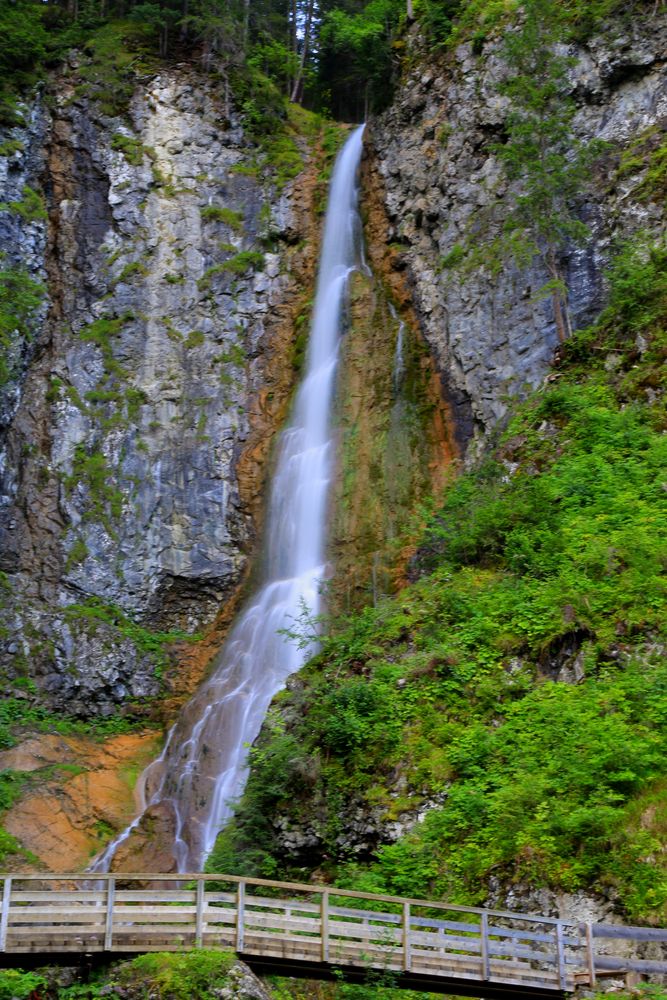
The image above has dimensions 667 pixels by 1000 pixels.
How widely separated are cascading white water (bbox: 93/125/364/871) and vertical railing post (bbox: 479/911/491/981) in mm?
6876

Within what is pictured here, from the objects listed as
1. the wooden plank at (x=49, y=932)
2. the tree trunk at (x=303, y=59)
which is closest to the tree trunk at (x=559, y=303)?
the wooden plank at (x=49, y=932)

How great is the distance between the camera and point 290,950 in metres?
11.2

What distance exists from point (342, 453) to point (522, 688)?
1223 cm

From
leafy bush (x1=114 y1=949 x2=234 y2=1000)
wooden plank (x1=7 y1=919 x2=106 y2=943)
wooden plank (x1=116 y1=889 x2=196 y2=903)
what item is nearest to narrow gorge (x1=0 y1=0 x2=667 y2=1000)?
leafy bush (x1=114 y1=949 x2=234 y2=1000)

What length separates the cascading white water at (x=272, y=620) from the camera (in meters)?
20.7

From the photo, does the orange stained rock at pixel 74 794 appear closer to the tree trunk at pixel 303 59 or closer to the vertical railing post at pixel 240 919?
the vertical railing post at pixel 240 919

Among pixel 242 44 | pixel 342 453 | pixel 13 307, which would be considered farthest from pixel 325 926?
pixel 242 44

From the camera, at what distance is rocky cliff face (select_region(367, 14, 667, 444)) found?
79.6 ft

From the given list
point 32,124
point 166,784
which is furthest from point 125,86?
point 166,784

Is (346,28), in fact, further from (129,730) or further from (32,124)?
(129,730)

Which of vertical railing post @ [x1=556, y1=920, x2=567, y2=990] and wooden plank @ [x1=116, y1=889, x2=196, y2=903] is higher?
wooden plank @ [x1=116, y1=889, x2=196, y2=903]

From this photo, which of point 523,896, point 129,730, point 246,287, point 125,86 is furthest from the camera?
point 125,86

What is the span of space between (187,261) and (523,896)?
24191 millimetres

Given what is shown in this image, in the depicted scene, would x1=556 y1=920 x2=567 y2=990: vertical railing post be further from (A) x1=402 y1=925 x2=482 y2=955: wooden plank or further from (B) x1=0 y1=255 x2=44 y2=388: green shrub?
(B) x1=0 y1=255 x2=44 y2=388: green shrub
